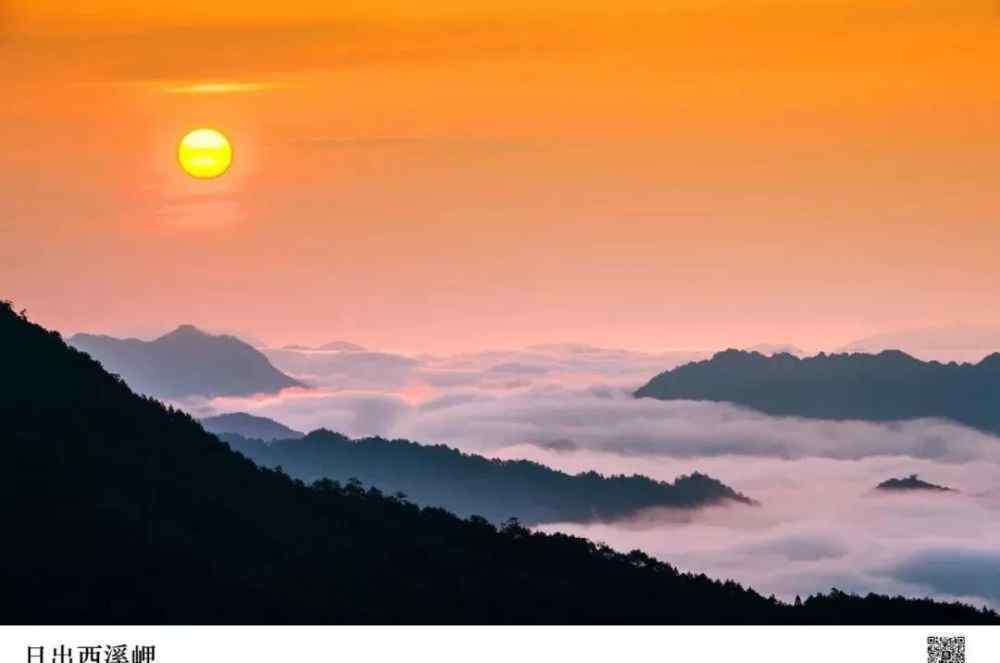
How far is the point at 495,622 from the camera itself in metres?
132

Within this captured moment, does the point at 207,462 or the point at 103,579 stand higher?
the point at 207,462

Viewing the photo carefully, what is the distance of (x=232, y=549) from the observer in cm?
13212

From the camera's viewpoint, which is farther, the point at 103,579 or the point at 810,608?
the point at 810,608
